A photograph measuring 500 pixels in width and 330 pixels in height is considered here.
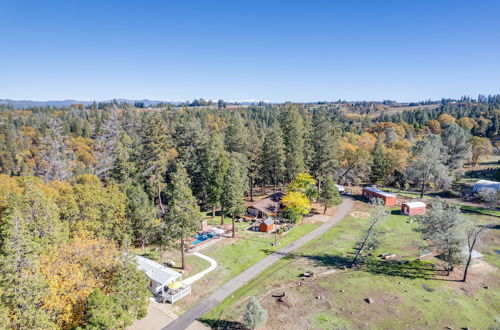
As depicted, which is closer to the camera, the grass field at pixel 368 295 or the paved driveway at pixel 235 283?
the grass field at pixel 368 295

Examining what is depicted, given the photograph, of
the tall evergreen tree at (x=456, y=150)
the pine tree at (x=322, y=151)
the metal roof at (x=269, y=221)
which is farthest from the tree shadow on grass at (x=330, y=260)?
the tall evergreen tree at (x=456, y=150)

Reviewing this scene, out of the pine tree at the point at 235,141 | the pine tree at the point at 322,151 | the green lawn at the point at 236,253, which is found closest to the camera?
the green lawn at the point at 236,253

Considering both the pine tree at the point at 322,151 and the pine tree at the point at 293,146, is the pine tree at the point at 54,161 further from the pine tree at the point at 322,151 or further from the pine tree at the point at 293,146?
the pine tree at the point at 322,151

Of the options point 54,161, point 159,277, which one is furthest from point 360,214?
point 54,161

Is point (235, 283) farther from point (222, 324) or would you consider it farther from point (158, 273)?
point (158, 273)

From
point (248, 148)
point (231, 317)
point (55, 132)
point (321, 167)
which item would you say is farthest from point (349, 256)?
point (55, 132)

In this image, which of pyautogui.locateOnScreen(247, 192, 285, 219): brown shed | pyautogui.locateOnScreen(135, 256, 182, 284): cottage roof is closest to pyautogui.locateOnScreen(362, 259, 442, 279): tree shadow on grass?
pyautogui.locateOnScreen(247, 192, 285, 219): brown shed
